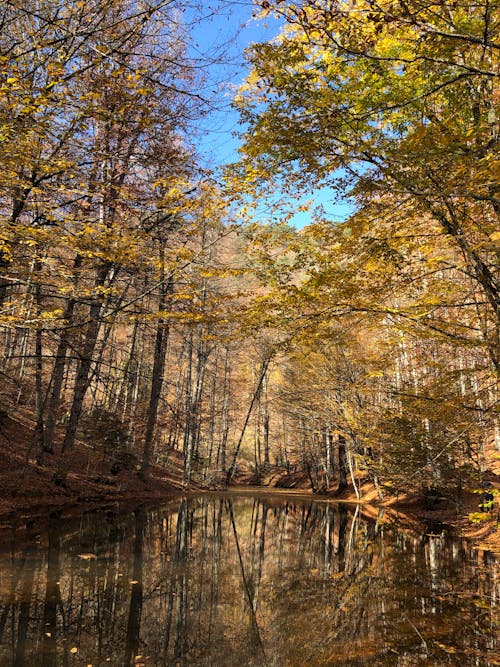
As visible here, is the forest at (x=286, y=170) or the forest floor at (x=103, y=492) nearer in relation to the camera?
the forest at (x=286, y=170)

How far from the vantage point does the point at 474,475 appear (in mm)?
12508

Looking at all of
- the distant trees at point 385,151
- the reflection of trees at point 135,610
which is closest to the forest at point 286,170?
the distant trees at point 385,151

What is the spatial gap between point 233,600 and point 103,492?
9.90 metres

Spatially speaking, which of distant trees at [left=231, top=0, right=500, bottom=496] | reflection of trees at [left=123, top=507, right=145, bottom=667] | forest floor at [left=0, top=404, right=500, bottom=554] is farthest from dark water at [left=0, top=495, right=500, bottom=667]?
distant trees at [left=231, top=0, right=500, bottom=496]

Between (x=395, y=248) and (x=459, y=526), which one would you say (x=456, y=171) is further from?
(x=459, y=526)

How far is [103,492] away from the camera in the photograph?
13742mm

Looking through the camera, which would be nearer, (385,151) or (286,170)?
(385,151)

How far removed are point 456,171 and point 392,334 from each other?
13.9 ft

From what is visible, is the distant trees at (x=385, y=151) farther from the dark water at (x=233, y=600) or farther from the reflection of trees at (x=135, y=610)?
the reflection of trees at (x=135, y=610)

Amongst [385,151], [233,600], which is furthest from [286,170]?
[233,600]

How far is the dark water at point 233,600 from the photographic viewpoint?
12.8ft

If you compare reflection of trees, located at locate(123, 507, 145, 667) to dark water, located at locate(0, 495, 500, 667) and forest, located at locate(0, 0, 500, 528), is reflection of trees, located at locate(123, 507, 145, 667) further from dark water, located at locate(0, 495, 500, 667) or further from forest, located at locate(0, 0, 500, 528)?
forest, located at locate(0, 0, 500, 528)

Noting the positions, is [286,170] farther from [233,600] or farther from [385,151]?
[233,600]

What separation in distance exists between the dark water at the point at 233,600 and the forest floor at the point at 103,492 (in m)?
1.33
